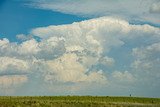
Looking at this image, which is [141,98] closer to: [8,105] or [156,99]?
[156,99]

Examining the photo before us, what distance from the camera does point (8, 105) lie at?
80.8 meters

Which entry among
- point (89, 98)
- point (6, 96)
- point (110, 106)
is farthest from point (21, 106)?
point (89, 98)

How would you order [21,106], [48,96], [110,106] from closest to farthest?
[21,106] → [110,106] → [48,96]

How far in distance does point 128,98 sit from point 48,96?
23178 mm

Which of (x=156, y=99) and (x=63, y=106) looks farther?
(x=156, y=99)

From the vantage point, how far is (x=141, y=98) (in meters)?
116

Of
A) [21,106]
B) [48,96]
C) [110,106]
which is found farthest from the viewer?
[48,96]

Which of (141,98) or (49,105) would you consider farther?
(141,98)

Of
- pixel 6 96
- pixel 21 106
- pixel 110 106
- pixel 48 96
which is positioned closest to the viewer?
pixel 21 106

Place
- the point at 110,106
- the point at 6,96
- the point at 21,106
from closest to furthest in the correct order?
the point at 21,106, the point at 110,106, the point at 6,96

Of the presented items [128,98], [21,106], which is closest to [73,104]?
[21,106]

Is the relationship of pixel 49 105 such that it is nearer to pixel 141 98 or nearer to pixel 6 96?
pixel 6 96

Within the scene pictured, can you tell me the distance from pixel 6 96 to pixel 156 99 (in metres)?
43.4

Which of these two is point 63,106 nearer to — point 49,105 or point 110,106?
point 49,105
